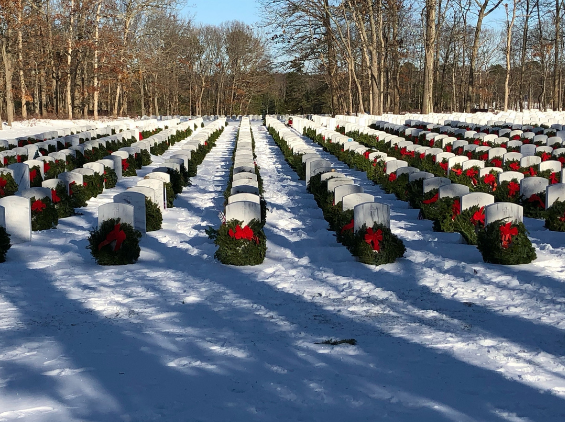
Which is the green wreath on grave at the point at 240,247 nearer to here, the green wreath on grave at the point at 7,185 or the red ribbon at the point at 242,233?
the red ribbon at the point at 242,233

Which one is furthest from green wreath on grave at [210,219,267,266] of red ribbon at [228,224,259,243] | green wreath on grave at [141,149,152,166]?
green wreath on grave at [141,149,152,166]

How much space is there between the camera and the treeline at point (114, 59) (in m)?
37.7

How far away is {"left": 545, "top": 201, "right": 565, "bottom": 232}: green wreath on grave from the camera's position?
9.27 metres

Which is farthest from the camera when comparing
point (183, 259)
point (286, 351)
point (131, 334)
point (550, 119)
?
point (550, 119)

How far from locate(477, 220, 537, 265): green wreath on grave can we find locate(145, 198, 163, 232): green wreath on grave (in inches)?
179

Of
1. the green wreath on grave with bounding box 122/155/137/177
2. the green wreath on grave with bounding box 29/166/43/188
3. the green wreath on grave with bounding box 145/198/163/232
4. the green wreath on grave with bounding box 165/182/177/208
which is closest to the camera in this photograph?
the green wreath on grave with bounding box 145/198/163/232

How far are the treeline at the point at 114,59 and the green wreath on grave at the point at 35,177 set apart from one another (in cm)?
1840

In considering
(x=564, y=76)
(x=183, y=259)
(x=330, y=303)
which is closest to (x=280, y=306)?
(x=330, y=303)

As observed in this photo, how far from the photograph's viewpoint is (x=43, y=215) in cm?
971

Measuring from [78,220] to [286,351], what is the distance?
650cm

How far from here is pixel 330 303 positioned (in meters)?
6.26

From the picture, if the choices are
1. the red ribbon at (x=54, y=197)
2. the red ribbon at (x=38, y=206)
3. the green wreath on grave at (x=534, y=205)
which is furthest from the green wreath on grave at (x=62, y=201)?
the green wreath on grave at (x=534, y=205)

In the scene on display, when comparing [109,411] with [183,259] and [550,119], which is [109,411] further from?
[550,119]

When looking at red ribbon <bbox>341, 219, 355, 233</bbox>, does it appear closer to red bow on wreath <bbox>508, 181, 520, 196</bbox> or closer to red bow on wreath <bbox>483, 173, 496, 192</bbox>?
red bow on wreath <bbox>508, 181, 520, 196</bbox>
